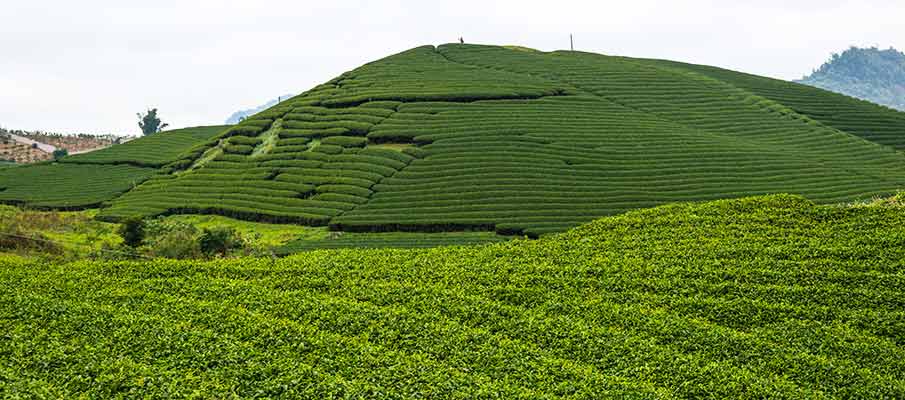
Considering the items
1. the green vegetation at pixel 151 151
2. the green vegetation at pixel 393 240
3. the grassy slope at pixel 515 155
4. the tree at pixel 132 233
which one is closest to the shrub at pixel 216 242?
the green vegetation at pixel 393 240

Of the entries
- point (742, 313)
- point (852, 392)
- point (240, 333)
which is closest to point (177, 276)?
point (240, 333)

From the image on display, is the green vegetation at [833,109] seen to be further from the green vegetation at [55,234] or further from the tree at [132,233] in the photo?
the green vegetation at [55,234]

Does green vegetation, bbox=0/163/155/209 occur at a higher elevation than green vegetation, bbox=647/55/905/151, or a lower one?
lower

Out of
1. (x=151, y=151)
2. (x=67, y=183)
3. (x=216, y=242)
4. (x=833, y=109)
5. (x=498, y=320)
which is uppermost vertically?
(x=833, y=109)

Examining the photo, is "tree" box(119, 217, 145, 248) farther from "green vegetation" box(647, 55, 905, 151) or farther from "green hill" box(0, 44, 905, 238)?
"green vegetation" box(647, 55, 905, 151)

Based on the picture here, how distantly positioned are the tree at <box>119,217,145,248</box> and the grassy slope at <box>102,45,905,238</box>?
826 cm

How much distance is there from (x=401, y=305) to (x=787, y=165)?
35724 millimetres

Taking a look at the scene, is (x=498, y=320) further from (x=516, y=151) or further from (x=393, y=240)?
(x=516, y=151)

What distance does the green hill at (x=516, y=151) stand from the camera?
44.0 m

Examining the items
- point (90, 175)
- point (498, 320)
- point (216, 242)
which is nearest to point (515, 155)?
point (216, 242)

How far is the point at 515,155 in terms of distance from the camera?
5047 centimetres

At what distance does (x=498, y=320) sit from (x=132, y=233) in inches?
1014

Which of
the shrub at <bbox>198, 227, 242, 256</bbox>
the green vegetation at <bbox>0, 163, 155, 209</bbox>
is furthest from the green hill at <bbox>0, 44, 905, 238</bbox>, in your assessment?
the shrub at <bbox>198, 227, 242, 256</bbox>

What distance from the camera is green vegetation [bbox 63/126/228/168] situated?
7144 cm
